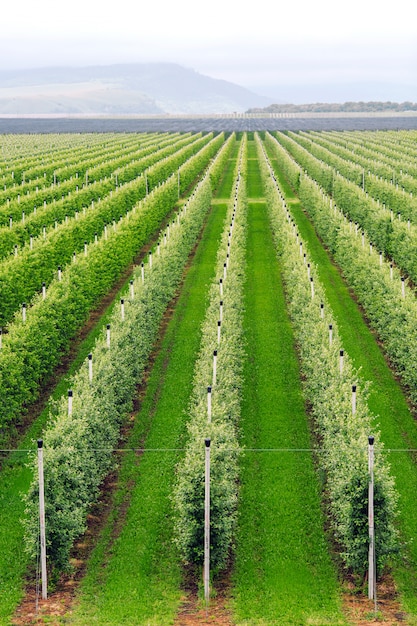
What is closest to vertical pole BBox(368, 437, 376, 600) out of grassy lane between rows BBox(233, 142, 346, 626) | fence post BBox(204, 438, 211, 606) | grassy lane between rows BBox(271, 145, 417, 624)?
grassy lane between rows BBox(271, 145, 417, 624)

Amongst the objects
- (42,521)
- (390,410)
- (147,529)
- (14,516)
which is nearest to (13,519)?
(14,516)

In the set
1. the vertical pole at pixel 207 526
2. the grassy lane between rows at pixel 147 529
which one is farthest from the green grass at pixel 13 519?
the vertical pole at pixel 207 526

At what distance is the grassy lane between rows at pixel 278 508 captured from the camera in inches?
703

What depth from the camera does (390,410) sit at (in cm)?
2878

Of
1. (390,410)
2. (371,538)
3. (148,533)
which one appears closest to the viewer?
(371,538)

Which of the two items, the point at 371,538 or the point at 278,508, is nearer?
the point at 371,538

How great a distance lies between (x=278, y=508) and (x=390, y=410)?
821 cm

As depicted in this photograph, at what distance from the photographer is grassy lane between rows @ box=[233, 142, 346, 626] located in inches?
703

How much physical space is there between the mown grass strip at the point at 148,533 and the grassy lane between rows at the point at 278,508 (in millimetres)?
1758

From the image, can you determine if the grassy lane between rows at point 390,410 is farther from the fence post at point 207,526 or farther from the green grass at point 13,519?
the green grass at point 13,519

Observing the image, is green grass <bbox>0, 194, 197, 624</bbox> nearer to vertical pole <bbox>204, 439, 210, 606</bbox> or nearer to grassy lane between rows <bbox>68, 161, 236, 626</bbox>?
grassy lane between rows <bbox>68, 161, 236, 626</bbox>

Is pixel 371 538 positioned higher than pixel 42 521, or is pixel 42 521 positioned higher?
pixel 42 521

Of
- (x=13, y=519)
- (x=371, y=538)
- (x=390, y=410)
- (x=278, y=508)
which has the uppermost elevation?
(x=390, y=410)

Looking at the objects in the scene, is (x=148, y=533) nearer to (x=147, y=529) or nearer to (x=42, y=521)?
(x=147, y=529)
